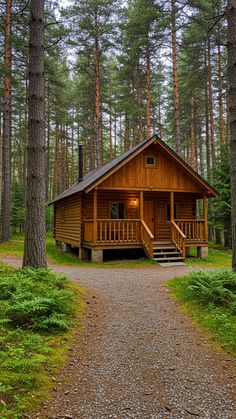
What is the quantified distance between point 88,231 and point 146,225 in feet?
9.57

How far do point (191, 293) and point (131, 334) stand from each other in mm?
2375

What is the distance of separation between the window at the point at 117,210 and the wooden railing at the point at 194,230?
2875mm

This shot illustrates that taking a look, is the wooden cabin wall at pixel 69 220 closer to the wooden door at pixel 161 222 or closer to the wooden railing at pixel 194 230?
the wooden door at pixel 161 222

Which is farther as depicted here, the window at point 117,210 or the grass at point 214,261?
the window at point 117,210

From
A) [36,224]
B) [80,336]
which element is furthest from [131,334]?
[36,224]

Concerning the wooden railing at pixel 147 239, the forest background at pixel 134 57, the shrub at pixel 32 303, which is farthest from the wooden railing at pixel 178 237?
the shrub at pixel 32 303

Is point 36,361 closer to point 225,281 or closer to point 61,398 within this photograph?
point 61,398

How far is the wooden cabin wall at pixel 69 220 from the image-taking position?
15666 mm

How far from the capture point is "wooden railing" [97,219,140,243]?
44.4 feet

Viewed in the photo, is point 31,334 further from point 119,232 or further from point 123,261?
point 119,232

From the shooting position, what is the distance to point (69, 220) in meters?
17.7

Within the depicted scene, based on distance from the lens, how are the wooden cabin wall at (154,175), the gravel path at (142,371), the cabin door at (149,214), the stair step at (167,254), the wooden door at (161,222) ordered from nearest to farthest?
the gravel path at (142,371), the stair step at (167,254), the wooden cabin wall at (154,175), the cabin door at (149,214), the wooden door at (161,222)

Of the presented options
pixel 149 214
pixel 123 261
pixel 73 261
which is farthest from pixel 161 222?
pixel 73 261

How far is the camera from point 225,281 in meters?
6.33
